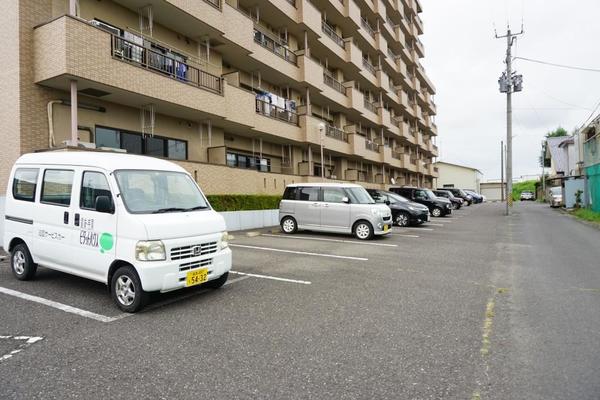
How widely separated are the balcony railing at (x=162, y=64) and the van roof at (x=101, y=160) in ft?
17.3

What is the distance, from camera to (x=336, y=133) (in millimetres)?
22797

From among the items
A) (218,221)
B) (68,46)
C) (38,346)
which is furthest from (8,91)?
(38,346)

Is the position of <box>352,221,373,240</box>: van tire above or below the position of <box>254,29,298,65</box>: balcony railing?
below

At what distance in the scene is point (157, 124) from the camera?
503 inches

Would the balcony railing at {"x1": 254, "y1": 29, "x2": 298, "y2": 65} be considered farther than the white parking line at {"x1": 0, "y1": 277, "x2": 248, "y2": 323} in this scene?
Yes

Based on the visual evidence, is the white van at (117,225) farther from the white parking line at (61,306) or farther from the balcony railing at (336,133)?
the balcony railing at (336,133)

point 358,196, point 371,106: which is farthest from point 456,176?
point 358,196

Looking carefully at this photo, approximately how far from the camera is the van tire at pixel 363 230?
11442 mm

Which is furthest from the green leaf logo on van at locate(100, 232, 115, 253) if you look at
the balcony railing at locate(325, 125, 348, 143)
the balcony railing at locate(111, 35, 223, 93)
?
the balcony railing at locate(325, 125, 348, 143)

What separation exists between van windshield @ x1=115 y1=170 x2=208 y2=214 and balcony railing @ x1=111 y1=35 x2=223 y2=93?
6263mm

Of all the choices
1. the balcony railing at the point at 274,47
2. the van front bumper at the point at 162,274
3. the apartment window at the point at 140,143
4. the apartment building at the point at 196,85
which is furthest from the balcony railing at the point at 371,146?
the van front bumper at the point at 162,274

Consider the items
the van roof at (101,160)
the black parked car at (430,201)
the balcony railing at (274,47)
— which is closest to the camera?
the van roof at (101,160)

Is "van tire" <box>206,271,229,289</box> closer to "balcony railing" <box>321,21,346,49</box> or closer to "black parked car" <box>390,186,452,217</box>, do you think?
"black parked car" <box>390,186,452,217</box>

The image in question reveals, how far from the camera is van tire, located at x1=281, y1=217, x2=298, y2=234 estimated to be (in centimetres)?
1274
